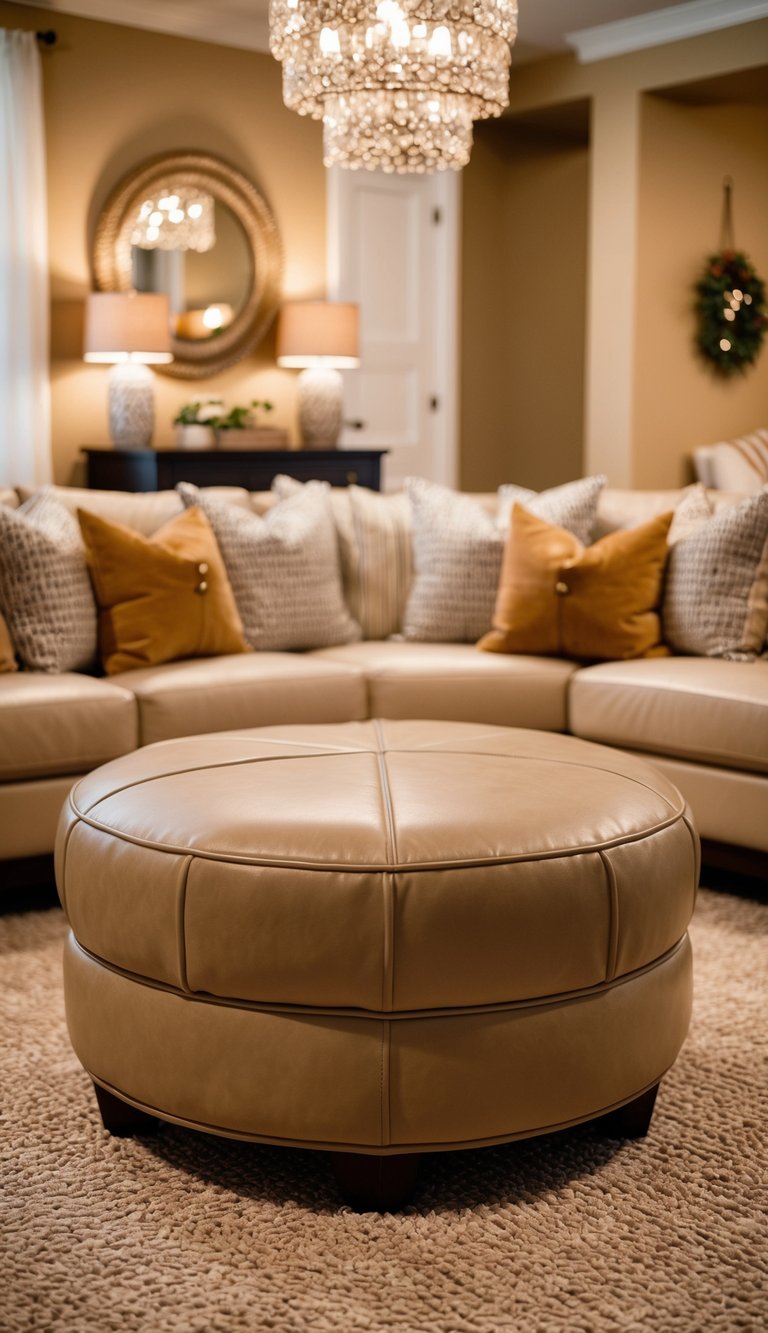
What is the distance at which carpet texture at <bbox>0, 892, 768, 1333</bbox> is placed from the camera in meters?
1.51

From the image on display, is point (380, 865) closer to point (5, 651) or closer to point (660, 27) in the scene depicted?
point (5, 651)

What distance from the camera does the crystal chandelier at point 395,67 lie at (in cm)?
279

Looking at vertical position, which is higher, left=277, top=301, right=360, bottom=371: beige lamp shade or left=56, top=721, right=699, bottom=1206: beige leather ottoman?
left=277, top=301, right=360, bottom=371: beige lamp shade

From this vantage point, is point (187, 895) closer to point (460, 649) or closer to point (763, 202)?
point (460, 649)

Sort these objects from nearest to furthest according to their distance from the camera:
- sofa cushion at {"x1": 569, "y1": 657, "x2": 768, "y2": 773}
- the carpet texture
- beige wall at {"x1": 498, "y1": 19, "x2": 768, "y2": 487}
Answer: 1. the carpet texture
2. sofa cushion at {"x1": 569, "y1": 657, "x2": 768, "y2": 773}
3. beige wall at {"x1": 498, "y1": 19, "x2": 768, "y2": 487}

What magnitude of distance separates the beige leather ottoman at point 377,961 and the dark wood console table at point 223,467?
337 centimetres

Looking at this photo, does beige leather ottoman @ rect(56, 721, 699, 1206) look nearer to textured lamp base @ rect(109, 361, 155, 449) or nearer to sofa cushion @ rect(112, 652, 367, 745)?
sofa cushion @ rect(112, 652, 367, 745)

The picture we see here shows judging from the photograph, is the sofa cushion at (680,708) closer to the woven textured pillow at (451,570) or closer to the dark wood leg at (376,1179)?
the woven textured pillow at (451,570)

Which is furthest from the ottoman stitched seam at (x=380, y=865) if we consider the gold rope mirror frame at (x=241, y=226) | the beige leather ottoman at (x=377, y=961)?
the gold rope mirror frame at (x=241, y=226)

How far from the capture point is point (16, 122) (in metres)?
5.11

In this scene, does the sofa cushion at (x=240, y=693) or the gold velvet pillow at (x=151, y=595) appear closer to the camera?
the sofa cushion at (x=240, y=693)

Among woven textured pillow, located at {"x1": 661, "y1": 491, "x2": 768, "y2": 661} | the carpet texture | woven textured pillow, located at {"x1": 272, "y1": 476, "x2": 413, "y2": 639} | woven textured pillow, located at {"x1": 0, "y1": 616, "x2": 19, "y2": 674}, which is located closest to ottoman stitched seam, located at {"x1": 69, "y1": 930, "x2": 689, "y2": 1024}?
the carpet texture

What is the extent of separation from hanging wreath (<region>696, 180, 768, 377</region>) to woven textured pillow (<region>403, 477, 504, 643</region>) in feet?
10.6

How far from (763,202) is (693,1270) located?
20.3 ft
